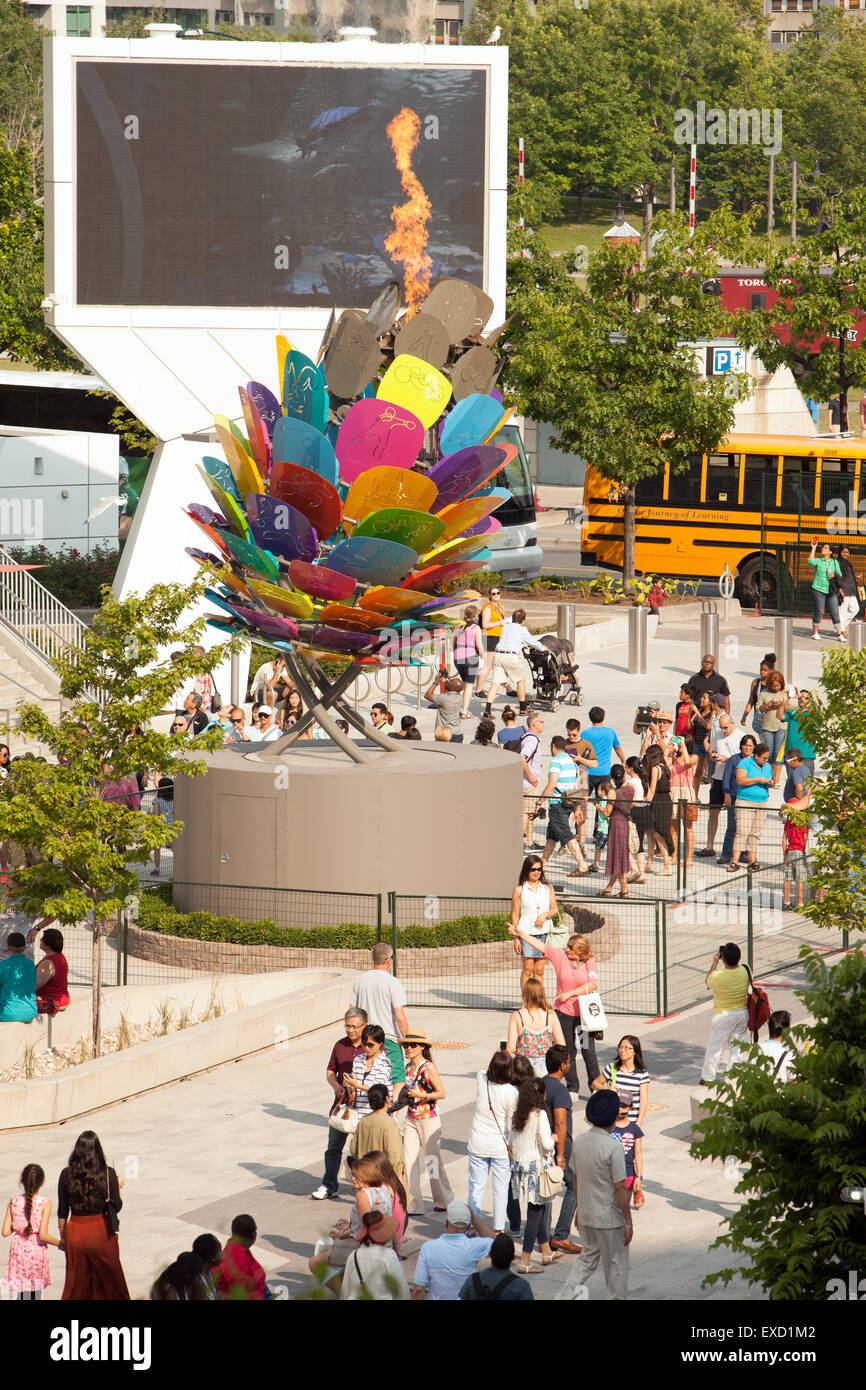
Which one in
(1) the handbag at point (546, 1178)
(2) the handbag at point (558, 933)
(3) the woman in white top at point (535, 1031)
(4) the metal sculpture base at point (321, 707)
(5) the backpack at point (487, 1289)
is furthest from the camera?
(4) the metal sculpture base at point (321, 707)

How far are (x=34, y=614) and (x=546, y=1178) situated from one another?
19.1 meters

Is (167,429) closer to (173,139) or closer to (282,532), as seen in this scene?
(173,139)

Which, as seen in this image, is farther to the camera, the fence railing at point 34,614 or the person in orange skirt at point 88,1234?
the fence railing at point 34,614

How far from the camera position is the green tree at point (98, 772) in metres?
15.1

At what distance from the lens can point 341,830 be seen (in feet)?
59.5

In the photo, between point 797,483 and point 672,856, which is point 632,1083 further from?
point 797,483

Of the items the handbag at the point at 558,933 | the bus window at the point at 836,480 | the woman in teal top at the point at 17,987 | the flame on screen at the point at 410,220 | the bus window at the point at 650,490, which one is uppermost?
the flame on screen at the point at 410,220

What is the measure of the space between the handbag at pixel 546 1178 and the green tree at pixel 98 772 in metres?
5.13

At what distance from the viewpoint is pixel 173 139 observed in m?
27.3

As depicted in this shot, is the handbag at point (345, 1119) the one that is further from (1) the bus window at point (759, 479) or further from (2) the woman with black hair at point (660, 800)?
(1) the bus window at point (759, 479)

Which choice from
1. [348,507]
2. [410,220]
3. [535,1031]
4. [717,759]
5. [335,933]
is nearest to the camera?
[535,1031]

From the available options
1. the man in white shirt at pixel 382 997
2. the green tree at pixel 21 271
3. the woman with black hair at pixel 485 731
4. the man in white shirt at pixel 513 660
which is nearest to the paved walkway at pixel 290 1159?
the man in white shirt at pixel 382 997

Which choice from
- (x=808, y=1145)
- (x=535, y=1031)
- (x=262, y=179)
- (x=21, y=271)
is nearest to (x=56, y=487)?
(x=262, y=179)

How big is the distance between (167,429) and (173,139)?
4.02 meters
